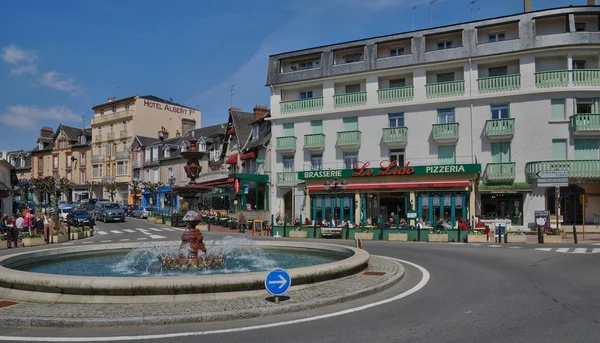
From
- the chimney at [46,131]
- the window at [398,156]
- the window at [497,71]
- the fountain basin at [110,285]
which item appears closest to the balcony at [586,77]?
→ the window at [497,71]

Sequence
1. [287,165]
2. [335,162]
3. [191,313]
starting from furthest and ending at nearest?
[287,165], [335,162], [191,313]

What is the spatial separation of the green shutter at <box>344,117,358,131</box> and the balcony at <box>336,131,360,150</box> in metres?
0.79

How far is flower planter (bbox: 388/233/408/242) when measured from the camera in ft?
81.6

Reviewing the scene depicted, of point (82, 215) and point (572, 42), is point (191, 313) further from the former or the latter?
point (82, 215)

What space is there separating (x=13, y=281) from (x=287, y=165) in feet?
99.5

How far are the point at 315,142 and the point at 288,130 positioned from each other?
10.1ft

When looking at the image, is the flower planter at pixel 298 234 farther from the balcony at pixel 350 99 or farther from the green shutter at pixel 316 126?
the balcony at pixel 350 99

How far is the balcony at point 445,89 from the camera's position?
32.2 m

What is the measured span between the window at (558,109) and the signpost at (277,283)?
27532 millimetres

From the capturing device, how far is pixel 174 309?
310 inches

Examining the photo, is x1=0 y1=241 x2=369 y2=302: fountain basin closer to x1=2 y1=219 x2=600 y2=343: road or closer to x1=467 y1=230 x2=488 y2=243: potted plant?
x1=2 y1=219 x2=600 y2=343: road

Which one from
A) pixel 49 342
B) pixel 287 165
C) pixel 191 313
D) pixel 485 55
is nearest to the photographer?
pixel 49 342

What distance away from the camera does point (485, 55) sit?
31.2m

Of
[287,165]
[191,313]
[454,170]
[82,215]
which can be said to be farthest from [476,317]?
[82,215]
